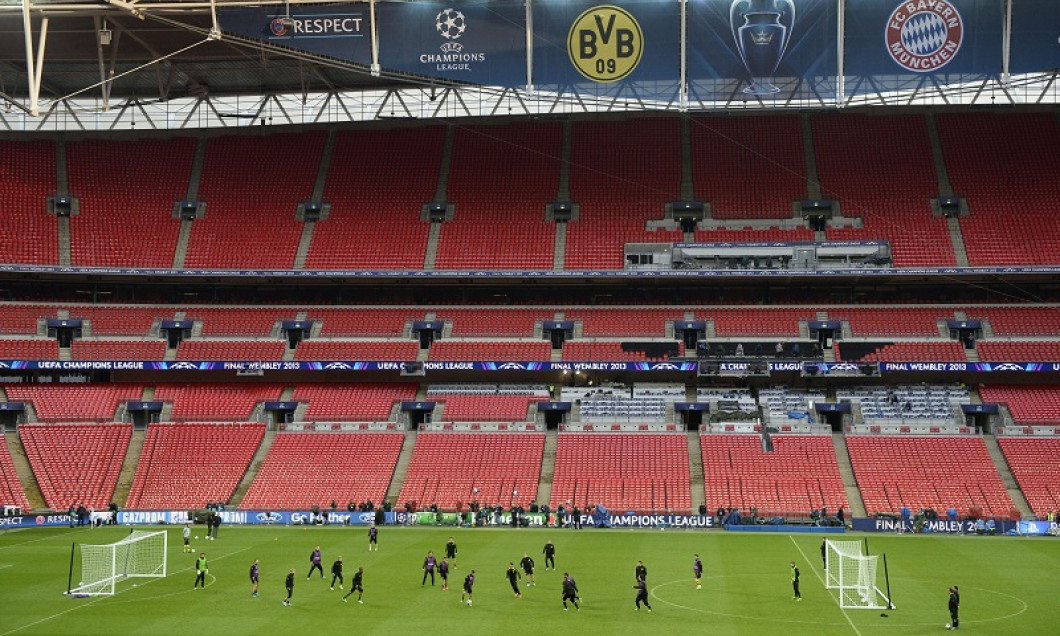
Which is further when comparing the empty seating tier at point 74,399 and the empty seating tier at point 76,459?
the empty seating tier at point 74,399

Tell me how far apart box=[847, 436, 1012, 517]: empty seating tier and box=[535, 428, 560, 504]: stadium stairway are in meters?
15.5

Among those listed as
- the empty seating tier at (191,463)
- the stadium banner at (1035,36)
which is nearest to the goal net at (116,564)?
the empty seating tier at (191,463)

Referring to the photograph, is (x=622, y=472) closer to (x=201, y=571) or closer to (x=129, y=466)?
(x=201, y=571)

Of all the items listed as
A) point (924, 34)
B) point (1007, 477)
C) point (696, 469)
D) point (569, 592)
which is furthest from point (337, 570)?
point (1007, 477)

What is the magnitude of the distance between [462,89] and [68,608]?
41.3 metres

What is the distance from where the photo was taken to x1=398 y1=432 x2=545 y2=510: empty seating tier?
54031mm

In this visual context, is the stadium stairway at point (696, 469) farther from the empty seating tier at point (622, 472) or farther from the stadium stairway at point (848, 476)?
the stadium stairway at point (848, 476)

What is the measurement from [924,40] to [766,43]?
698 cm

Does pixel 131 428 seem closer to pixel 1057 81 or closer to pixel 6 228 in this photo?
pixel 6 228

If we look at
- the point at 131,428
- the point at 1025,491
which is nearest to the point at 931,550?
the point at 1025,491

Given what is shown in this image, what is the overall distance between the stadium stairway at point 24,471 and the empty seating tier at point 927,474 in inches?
1638

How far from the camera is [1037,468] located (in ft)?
173

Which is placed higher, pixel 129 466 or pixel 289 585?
pixel 129 466

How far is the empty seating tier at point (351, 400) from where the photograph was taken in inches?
2392
